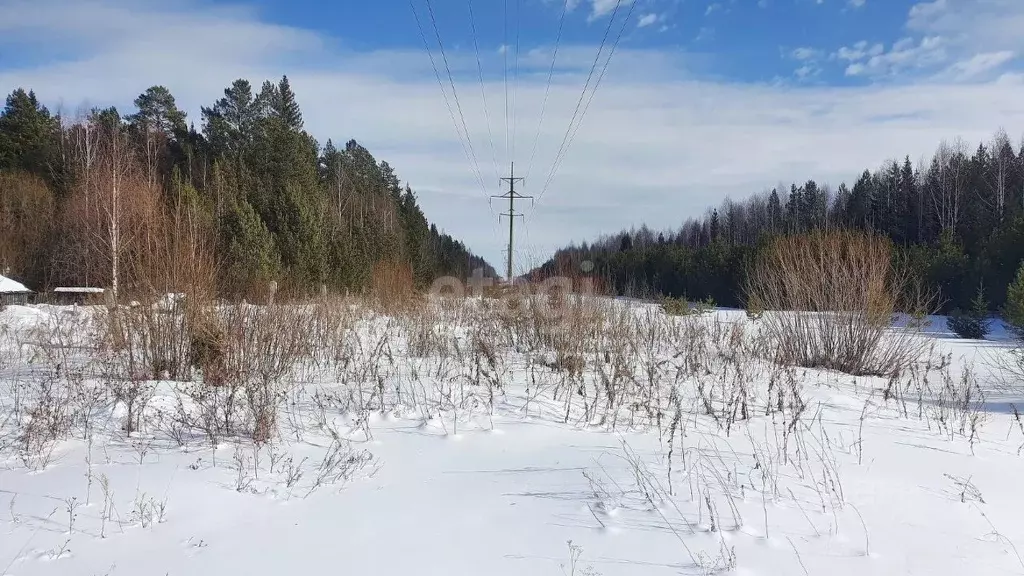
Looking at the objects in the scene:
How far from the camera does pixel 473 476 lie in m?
4.00

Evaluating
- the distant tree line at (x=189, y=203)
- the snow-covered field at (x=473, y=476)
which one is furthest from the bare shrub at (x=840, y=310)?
the distant tree line at (x=189, y=203)

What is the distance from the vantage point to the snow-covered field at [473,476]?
116 inches

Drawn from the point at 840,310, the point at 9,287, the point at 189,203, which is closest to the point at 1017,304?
the point at 840,310

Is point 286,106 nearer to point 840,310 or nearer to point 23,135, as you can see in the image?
point 23,135

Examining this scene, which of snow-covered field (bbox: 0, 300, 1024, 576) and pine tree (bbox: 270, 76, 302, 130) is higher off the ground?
pine tree (bbox: 270, 76, 302, 130)

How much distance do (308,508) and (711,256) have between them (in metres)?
A: 38.0

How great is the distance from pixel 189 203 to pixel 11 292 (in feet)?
51.5

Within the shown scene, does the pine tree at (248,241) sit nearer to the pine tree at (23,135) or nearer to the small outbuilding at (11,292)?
the small outbuilding at (11,292)

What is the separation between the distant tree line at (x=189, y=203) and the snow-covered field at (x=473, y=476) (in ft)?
4.41

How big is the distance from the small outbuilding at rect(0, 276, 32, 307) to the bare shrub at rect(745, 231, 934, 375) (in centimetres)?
2327

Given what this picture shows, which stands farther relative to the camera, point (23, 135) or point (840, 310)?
point (23, 135)

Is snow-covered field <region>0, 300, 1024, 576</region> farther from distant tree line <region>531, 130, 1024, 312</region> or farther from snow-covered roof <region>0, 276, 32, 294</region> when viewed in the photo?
snow-covered roof <region>0, 276, 32, 294</region>

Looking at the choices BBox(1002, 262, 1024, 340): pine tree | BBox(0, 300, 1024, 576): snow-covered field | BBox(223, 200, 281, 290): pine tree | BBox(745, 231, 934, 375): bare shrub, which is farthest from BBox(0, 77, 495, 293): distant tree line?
BBox(1002, 262, 1024, 340): pine tree

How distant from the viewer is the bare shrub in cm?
872
